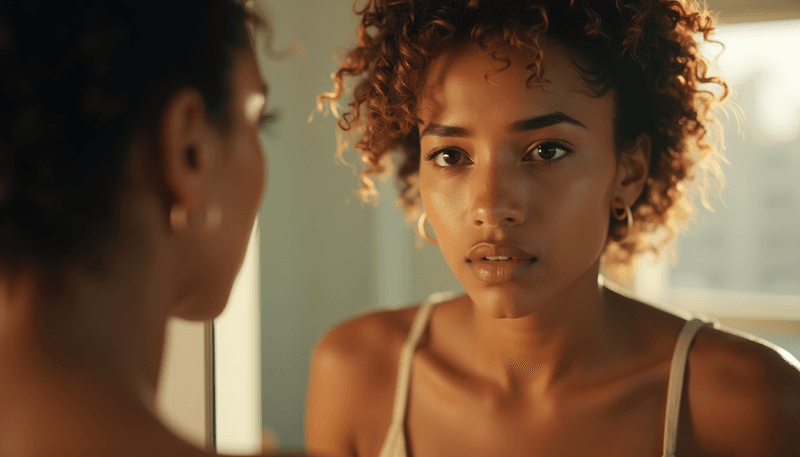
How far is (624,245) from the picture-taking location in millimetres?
1149

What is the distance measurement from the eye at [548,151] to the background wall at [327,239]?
0.96 m

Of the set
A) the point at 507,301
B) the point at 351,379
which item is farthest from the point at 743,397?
the point at 351,379

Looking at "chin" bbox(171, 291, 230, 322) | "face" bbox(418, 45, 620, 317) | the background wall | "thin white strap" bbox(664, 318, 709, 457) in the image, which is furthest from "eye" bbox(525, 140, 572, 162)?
the background wall

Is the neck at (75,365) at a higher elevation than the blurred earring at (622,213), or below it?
below

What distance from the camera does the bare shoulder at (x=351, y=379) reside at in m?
1.03

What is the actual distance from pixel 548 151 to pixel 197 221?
1.66 feet

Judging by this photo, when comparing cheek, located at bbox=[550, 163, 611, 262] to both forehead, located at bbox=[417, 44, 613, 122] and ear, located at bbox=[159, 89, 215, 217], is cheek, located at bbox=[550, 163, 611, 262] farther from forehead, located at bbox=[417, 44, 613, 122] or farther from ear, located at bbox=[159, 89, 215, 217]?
ear, located at bbox=[159, 89, 215, 217]

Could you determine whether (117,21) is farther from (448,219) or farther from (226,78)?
(448,219)

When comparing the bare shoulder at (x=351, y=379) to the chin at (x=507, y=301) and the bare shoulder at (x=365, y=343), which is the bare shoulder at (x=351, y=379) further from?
the chin at (x=507, y=301)

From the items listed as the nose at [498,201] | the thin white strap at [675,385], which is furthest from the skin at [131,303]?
the thin white strap at [675,385]

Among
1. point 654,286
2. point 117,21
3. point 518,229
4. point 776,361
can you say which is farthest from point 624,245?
point 117,21

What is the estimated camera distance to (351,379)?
1053 millimetres

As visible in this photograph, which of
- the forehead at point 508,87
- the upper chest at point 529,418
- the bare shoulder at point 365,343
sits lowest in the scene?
the upper chest at point 529,418

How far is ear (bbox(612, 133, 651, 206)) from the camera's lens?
90 cm
